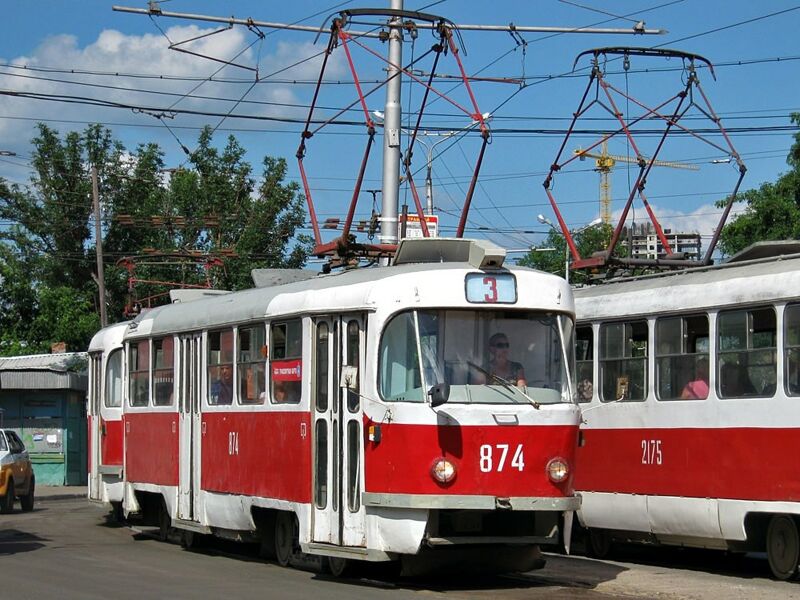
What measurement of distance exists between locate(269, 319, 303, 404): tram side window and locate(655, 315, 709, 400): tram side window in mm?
3970

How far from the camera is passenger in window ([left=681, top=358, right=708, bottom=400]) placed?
1453 centimetres

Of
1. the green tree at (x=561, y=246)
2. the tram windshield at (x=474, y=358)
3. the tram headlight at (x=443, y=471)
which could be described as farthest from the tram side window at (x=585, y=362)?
the green tree at (x=561, y=246)

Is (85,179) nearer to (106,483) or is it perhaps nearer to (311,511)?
(106,483)

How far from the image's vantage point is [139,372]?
19406 mm

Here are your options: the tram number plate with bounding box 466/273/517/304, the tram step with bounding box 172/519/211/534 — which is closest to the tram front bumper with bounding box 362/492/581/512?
the tram number plate with bounding box 466/273/517/304

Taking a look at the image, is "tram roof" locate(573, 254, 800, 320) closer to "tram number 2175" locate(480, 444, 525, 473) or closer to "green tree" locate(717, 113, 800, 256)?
"tram number 2175" locate(480, 444, 525, 473)

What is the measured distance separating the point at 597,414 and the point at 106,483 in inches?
332

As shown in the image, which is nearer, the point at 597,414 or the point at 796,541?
the point at 796,541

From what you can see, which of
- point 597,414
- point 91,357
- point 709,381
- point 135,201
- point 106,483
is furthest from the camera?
point 135,201

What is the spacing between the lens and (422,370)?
12.5 metres

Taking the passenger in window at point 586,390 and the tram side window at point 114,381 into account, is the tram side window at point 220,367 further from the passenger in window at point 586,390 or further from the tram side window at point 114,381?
the tram side window at point 114,381

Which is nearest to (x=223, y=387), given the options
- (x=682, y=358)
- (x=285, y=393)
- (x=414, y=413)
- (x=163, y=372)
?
(x=285, y=393)

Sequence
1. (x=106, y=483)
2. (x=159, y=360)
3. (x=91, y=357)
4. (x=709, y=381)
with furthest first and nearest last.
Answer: (x=91, y=357), (x=106, y=483), (x=159, y=360), (x=709, y=381)

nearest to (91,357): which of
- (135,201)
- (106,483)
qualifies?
(106,483)
